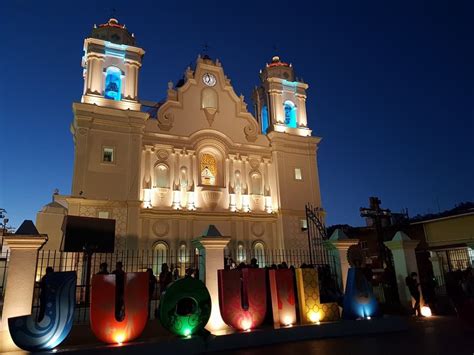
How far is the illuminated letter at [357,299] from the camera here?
9.38 m

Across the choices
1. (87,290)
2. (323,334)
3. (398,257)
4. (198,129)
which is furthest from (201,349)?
(198,129)

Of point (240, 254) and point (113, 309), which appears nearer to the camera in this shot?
point (113, 309)

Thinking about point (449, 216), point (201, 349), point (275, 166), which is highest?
point (275, 166)

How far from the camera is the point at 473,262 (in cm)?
1764

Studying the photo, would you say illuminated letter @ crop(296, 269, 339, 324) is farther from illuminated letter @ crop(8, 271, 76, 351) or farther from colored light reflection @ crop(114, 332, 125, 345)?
illuminated letter @ crop(8, 271, 76, 351)

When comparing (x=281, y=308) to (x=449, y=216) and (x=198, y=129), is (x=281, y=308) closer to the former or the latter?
(x=198, y=129)

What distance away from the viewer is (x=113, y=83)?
68.5 ft

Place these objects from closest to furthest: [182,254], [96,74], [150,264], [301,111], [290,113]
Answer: [150,264]
[182,254]
[96,74]
[301,111]
[290,113]

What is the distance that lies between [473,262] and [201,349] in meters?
16.1

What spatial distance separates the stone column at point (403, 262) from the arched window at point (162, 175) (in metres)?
12.7

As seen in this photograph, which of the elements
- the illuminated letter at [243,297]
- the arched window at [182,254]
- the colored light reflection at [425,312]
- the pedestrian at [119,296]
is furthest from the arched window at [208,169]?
the pedestrian at [119,296]

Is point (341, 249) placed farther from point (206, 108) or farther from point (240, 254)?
point (206, 108)

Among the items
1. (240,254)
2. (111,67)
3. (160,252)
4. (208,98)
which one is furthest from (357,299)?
(111,67)

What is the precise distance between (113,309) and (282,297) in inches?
160
